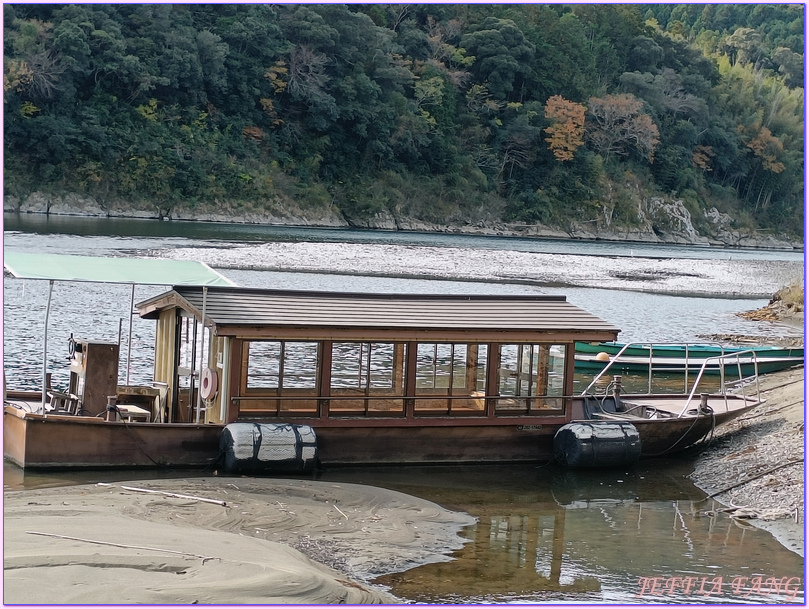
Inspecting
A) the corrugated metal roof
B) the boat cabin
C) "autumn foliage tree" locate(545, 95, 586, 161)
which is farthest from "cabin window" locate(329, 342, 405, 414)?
"autumn foliage tree" locate(545, 95, 586, 161)

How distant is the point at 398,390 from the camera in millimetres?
16953

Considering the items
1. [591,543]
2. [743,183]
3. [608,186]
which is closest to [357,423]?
[591,543]

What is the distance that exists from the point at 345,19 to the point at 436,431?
278 ft

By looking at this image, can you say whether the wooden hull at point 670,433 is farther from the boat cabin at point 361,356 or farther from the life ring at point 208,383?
the life ring at point 208,383

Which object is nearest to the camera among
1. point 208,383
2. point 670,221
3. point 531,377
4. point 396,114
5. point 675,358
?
point 208,383

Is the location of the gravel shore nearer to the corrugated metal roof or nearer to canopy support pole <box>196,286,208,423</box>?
the corrugated metal roof

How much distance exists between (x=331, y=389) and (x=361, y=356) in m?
0.68

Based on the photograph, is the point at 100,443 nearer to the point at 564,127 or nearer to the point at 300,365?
the point at 300,365

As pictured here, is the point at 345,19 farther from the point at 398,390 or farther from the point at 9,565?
the point at 9,565

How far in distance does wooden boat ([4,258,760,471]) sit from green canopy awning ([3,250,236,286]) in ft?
0.94

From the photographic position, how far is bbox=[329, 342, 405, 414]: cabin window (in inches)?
655

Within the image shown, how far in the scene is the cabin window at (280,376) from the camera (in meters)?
16.2

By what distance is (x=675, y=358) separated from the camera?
29359mm

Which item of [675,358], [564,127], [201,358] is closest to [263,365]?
[201,358]
